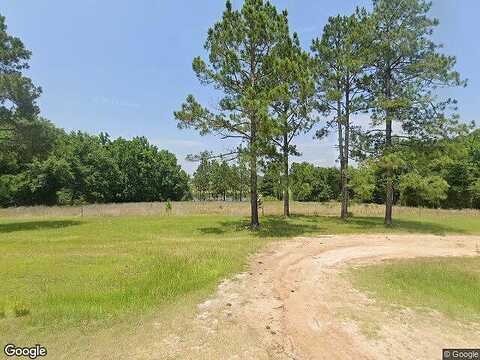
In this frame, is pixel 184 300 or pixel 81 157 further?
pixel 81 157

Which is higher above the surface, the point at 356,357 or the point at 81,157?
the point at 81,157

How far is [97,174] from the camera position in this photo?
185 feet

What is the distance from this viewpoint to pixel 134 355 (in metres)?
5.39

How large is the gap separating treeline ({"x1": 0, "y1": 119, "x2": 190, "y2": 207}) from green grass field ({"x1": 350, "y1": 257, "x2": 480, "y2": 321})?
3733 cm

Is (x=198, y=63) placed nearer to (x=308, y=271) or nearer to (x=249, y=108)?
(x=249, y=108)

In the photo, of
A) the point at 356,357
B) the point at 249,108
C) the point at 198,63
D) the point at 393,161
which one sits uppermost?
the point at 198,63

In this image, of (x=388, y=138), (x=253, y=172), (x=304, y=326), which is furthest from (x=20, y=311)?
(x=388, y=138)

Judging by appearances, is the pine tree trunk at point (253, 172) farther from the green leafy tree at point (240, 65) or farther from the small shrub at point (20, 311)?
the small shrub at point (20, 311)

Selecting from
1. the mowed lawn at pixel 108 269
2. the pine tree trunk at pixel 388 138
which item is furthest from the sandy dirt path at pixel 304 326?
the pine tree trunk at pixel 388 138

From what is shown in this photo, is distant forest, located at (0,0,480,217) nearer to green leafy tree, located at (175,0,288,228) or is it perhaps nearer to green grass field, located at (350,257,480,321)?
green leafy tree, located at (175,0,288,228)

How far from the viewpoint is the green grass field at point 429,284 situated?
316 inches

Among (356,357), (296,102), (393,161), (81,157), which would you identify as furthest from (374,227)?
(81,157)

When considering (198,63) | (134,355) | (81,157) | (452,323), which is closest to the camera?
(134,355)

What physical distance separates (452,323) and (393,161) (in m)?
15.0
